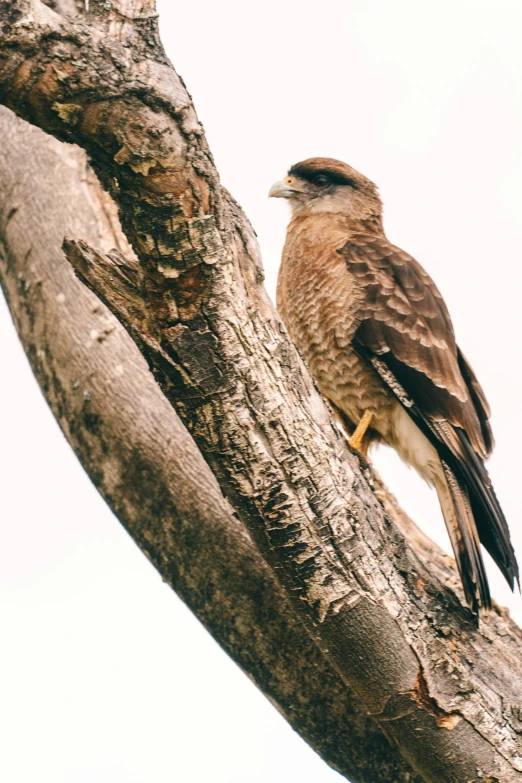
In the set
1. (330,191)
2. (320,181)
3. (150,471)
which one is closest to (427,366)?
(150,471)

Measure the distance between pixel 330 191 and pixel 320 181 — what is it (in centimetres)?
11

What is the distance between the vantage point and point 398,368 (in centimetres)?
478

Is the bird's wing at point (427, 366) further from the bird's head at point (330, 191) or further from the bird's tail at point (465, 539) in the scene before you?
the bird's head at point (330, 191)

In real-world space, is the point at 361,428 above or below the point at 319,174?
below

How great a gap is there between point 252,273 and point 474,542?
176cm

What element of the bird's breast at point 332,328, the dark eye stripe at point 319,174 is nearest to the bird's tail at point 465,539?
the bird's breast at point 332,328

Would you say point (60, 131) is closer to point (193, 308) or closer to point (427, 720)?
point (193, 308)

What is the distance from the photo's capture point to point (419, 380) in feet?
15.4

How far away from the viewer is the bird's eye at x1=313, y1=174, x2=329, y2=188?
6285mm

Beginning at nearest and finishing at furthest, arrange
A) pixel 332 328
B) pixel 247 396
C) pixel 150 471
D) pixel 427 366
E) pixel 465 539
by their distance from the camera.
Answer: pixel 247 396, pixel 465 539, pixel 150 471, pixel 427 366, pixel 332 328

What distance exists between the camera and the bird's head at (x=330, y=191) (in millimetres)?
6133

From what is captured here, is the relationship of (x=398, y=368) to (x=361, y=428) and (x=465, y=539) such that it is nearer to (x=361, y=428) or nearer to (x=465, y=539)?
(x=361, y=428)

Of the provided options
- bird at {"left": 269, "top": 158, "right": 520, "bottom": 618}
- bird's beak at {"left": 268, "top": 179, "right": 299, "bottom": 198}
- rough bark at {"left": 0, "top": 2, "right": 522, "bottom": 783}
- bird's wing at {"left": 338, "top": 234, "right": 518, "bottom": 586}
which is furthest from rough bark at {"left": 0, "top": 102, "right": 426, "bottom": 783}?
bird's beak at {"left": 268, "top": 179, "right": 299, "bottom": 198}

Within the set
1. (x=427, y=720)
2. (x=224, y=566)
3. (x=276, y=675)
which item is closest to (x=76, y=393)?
(x=224, y=566)
